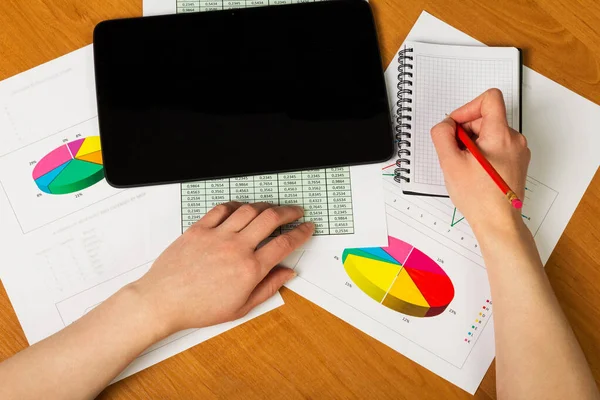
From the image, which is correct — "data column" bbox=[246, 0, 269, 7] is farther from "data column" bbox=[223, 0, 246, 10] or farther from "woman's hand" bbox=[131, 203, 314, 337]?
"woman's hand" bbox=[131, 203, 314, 337]

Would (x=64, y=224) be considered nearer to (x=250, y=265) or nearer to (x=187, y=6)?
(x=250, y=265)

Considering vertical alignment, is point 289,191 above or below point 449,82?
below

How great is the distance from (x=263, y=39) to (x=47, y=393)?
1.81 ft

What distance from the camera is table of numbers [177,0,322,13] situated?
2.83 ft

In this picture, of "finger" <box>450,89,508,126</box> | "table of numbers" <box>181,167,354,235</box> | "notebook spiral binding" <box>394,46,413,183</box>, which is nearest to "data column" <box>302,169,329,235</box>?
"table of numbers" <box>181,167,354,235</box>

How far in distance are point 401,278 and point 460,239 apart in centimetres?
10

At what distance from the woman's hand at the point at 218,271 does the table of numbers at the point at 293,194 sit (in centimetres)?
4

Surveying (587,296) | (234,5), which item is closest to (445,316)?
(587,296)

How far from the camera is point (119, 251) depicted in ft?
2.52

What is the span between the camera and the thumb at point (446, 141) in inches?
29.0

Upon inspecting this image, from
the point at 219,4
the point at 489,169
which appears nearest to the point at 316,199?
the point at 489,169

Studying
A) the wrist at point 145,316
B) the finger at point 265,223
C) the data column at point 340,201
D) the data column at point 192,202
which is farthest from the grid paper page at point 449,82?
the wrist at point 145,316

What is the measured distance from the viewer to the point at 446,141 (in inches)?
29.2

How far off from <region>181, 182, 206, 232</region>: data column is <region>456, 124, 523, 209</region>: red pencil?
1.18 feet
